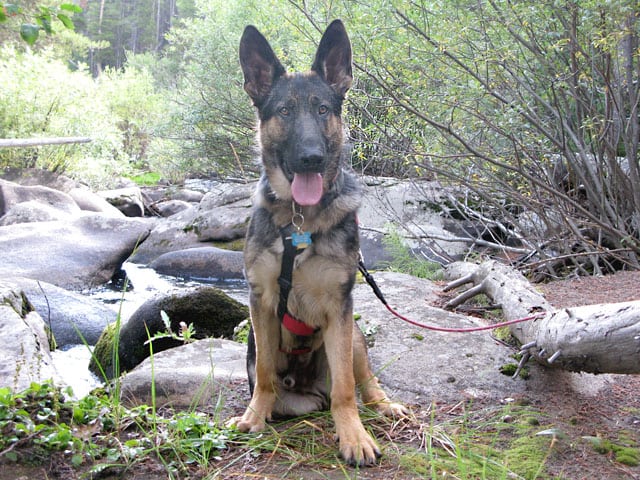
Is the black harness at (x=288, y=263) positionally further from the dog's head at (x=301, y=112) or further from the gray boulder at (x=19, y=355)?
the gray boulder at (x=19, y=355)

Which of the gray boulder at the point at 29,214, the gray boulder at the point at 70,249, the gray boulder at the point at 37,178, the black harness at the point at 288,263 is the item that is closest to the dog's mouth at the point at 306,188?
the black harness at the point at 288,263

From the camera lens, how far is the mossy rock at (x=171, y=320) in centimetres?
564

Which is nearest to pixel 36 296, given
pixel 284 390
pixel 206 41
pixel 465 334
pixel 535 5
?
pixel 284 390

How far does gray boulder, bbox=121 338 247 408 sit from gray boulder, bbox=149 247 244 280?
6.08 m

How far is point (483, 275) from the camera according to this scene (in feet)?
19.1

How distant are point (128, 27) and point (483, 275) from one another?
5670 centimetres

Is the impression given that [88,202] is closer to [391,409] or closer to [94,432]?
[94,432]

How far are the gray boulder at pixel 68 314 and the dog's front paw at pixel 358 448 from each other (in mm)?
4452

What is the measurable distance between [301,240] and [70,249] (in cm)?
803

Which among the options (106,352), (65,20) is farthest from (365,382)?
(106,352)

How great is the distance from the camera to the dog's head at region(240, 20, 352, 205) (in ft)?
10.8

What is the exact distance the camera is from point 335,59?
11.9ft

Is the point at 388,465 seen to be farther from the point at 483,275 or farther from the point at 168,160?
the point at 168,160

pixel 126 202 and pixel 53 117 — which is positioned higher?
pixel 53 117
